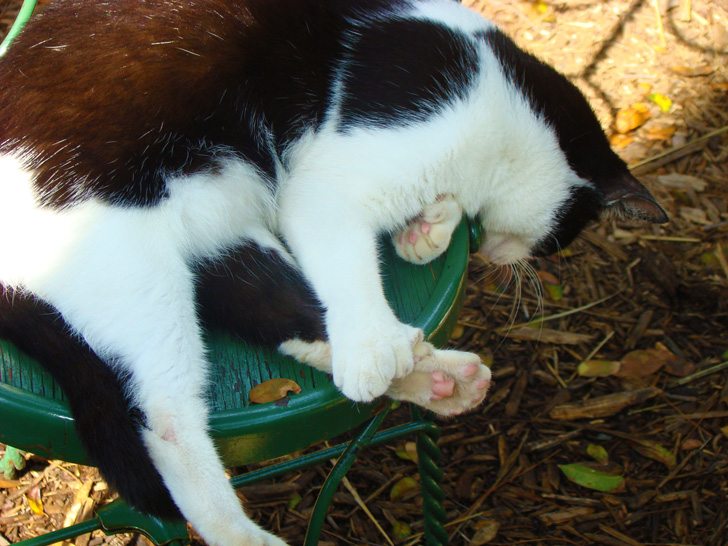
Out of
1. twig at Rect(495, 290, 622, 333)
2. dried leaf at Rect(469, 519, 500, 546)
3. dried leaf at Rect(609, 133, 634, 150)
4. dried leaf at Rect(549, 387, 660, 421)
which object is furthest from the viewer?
dried leaf at Rect(609, 133, 634, 150)

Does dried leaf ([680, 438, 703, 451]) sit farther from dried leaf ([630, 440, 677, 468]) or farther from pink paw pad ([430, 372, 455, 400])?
pink paw pad ([430, 372, 455, 400])

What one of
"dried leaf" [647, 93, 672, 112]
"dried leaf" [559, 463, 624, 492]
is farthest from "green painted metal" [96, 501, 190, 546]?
"dried leaf" [647, 93, 672, 112]

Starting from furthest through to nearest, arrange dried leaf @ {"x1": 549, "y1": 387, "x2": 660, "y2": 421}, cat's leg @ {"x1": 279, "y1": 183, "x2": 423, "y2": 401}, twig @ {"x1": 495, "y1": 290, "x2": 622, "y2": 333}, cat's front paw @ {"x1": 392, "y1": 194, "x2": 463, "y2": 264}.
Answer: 1. twig @ {"x1": 495, "y1": 290, "x2": 622, "y2": 333}
2. dried leaf @ {"x1": 549, "y1": 387, "x2": 660, "y2": 421}
3. cat's front paw @ {"x1": 392, "y1": 194, "x2": 463, "y2": 264}
4. cat's leg @ {"x1": 279, "y1": 183, "x2": 423, "y2": 401}

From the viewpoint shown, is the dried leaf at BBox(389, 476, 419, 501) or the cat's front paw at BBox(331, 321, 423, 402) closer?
the cat's front paw at BBox(331, 321, 423, 402)

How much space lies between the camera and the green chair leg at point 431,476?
4.64 ft

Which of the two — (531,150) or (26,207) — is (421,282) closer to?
(531,150)

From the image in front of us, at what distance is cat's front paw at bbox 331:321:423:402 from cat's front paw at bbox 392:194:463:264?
23 centimetres

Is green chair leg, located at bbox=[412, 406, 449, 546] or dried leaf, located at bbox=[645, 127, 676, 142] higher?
dried leaf, located at bbox=[645, 127, 676, 142]

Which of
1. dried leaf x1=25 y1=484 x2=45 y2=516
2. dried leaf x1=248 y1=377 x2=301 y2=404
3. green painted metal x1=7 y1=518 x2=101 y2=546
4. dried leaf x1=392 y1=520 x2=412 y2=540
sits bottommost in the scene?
dried leaf x1=25 y1=484 x2=45 y2=516

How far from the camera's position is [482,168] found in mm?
1346

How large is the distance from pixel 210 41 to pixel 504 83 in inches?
24.6

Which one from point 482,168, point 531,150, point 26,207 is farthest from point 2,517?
point 531,150

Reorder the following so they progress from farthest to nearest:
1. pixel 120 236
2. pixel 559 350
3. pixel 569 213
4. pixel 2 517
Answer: pixel 559 350, pixel 2 517, pixel 569 213, pixel 120 236

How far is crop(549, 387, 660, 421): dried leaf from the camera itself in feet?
6.13
